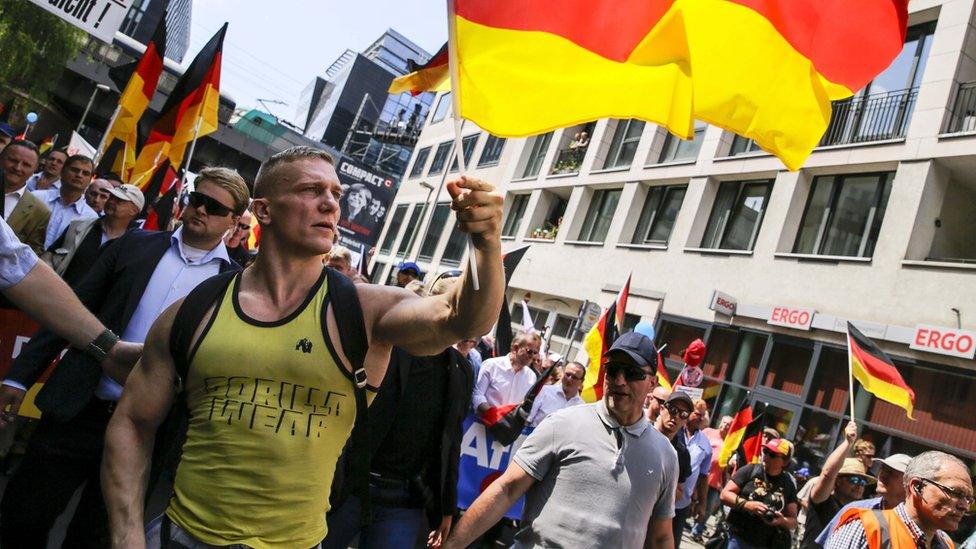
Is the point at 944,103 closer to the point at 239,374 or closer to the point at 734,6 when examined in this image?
the point at 734,6

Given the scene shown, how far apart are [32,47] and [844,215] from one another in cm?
3096

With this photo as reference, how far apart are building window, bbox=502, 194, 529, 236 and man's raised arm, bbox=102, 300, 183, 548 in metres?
26.5

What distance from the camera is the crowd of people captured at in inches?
83.9

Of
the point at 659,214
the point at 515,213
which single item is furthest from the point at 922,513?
the point at 515,213

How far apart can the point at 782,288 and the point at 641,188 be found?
22.1 ft

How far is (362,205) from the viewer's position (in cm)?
1991

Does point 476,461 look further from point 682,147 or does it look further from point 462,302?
point 682,147

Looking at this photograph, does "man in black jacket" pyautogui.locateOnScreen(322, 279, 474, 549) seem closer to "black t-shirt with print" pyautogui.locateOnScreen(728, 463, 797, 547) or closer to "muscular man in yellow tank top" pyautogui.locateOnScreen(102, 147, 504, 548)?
"muscular man in yellow tank top" pyautogui.locateOnScreen(102, 147, 504, 548)

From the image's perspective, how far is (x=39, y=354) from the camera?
3473 millimetres

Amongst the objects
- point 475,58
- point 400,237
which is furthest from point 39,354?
point 400,237

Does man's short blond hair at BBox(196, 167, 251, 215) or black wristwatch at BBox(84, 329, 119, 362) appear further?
man's short blond hair at BBox(196, 167, 251, 215)

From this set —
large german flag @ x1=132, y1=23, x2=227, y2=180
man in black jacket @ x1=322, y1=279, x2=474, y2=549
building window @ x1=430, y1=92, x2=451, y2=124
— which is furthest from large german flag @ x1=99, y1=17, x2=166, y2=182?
building window @ x1=430, y1=92, x2=451, y2=124

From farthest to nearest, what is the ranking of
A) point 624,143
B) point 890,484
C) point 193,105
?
1. point 624,143
2. point 193,105
3. point 890,484

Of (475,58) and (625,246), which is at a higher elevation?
(625,246)
